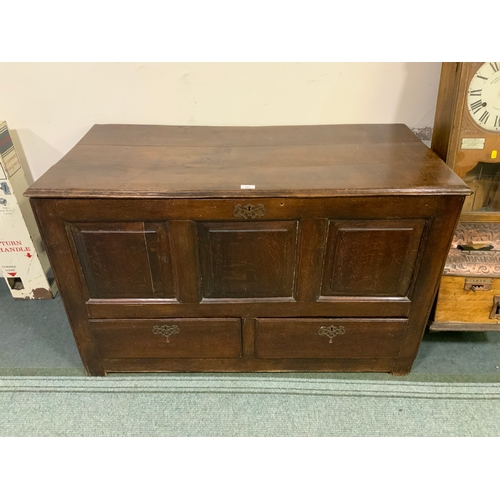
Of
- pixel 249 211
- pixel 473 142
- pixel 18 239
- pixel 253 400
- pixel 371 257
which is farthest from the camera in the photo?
pixel 18 239

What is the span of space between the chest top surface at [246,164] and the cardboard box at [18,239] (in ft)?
1.41

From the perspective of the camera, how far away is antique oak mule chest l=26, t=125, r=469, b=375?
1331 millimetres

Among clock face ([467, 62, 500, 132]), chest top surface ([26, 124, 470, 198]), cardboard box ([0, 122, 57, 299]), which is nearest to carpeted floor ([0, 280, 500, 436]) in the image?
cardboard box ([0, 122, 57, 299])

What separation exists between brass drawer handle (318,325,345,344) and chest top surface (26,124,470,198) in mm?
568

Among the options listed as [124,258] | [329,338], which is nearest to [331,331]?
[329,338]

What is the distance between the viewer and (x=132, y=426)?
1591mm

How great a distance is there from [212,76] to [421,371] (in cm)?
150

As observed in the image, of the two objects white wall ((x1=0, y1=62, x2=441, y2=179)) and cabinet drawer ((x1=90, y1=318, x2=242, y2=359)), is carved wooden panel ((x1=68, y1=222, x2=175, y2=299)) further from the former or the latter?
white wall ((x1=0, y1=62, x2=441, y2=179))

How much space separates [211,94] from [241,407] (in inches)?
50.4

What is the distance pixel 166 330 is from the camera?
1.63 m

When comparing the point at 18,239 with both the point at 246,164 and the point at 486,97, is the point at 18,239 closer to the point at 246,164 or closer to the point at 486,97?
the point at 246,164

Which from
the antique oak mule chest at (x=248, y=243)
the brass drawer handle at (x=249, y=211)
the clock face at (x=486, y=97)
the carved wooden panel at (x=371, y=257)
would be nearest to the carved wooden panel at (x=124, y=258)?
the antique oak mule chest at (x=248, y=243)

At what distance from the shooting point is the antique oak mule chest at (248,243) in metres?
1.33

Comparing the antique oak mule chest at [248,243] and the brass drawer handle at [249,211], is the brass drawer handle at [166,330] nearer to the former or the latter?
the antique oak mule chest at [248,243]
